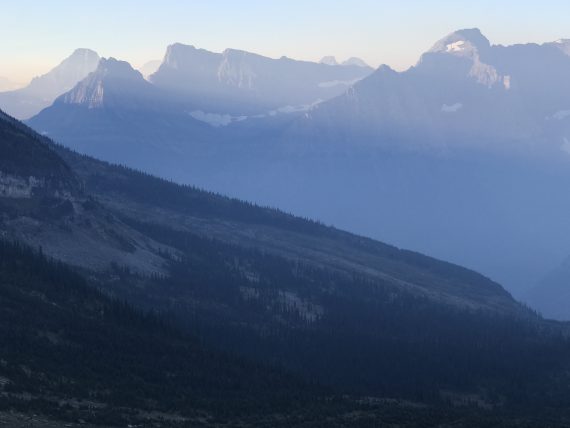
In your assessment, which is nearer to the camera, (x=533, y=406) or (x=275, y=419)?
(x=275, y=419)

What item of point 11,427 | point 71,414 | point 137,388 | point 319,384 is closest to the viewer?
point 11,427

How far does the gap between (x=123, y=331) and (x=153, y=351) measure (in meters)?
9.54

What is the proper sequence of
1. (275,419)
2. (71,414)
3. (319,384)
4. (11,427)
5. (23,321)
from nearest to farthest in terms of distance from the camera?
(11,427), (71,414), (275,419), (23,321), (319,384)

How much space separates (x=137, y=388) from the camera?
149 m

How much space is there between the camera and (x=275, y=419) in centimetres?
13788

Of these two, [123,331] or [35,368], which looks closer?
[35,368]

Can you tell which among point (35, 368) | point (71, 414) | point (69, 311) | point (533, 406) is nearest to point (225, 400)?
point (35, 368)

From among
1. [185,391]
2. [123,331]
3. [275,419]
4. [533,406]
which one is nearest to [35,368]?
[185,391]

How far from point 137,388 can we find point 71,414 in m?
29.2

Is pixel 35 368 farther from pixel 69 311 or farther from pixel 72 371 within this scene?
pixel 69 311

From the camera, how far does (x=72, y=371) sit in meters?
151

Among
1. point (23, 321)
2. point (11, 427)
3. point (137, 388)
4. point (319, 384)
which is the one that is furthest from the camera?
point (319, 384)

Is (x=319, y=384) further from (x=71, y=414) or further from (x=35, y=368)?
(x=71, y=414)

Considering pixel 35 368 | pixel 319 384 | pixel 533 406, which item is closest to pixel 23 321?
pixel 35 368
